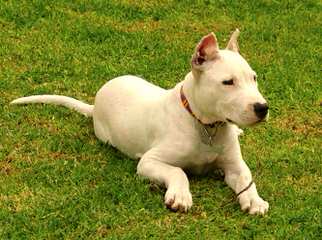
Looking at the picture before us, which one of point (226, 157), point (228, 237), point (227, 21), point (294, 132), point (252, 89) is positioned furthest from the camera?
point (227, 21)

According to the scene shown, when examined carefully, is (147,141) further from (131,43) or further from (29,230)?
(131,43)

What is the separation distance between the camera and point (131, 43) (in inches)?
396

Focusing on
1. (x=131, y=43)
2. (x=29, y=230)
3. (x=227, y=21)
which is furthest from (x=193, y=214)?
(x=227, y=21)

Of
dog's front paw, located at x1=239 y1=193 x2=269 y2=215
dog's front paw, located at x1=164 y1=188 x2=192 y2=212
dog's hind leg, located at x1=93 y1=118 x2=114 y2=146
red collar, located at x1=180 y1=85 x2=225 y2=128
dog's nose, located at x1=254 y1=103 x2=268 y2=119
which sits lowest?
dog's hind leg, located at x1=93 y1=118 x2=114 y2=146

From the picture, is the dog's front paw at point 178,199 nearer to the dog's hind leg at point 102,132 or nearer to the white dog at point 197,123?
the white dog at point 197,123

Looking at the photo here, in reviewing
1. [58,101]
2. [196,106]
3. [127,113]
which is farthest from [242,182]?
[58,101]

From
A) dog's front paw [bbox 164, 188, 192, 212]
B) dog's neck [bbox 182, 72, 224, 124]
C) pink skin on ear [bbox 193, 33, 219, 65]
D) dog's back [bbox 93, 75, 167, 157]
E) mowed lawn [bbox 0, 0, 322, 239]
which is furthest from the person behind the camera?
dog's back [bbox 93, 75, 167, 157]

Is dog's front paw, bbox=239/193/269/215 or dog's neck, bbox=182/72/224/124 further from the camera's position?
dog's neck, bbox=182/72/224/124

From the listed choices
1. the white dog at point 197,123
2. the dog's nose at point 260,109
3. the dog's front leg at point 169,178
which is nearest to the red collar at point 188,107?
the white dog at point 197,123

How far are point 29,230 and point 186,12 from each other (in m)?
6.87

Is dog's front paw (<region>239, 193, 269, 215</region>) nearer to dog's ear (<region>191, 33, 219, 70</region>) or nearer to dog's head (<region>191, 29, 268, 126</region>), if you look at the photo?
dog's head (<region>191, 29, 268, 126</region>)

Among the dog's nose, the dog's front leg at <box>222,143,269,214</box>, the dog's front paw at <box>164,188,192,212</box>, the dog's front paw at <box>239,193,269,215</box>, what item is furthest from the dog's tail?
the dog's nose

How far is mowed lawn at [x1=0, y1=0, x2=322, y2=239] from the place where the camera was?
5441mm

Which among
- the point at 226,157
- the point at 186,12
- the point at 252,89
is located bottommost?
the point at 186,12
